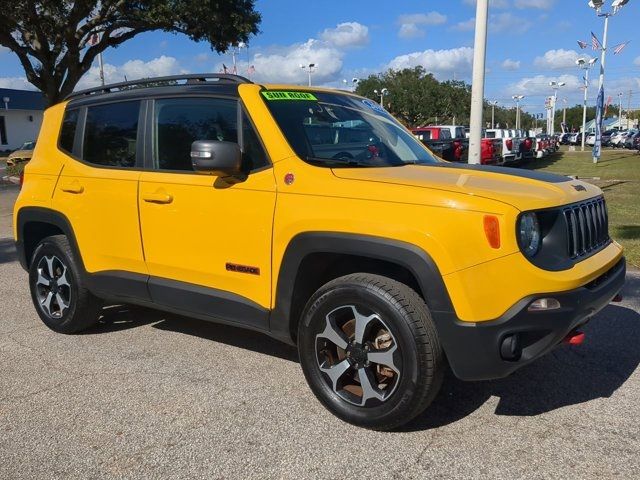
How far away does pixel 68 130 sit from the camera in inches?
193

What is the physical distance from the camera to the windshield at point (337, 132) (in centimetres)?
369

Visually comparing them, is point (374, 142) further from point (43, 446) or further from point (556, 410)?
point (43, 446)

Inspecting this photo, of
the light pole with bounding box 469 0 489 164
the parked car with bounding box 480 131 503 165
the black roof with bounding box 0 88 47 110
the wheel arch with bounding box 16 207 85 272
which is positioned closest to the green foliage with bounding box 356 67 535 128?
the black roof with bounding box 0 88 47 110

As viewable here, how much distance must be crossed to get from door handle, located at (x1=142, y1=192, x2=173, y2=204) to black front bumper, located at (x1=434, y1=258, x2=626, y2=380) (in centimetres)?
197

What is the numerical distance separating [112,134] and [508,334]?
3.20m

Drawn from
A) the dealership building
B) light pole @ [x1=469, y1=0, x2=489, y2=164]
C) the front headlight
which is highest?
the dealership building

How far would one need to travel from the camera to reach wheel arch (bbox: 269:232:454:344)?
9.73 ft

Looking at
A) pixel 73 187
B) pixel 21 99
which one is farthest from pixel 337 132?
pixel 21 99

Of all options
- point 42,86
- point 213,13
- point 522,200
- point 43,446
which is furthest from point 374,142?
point 42,86

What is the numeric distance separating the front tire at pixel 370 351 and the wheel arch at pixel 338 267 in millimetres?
138

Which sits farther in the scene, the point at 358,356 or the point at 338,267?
the point at 338,267

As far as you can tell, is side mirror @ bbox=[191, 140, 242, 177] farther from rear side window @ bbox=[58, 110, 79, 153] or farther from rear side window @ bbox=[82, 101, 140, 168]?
rear side window @ bbox=[58, 110, 79, 153]

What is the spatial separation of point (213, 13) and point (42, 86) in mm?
6100

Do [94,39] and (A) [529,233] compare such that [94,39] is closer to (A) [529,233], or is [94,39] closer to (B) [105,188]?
(B) [105,188]
